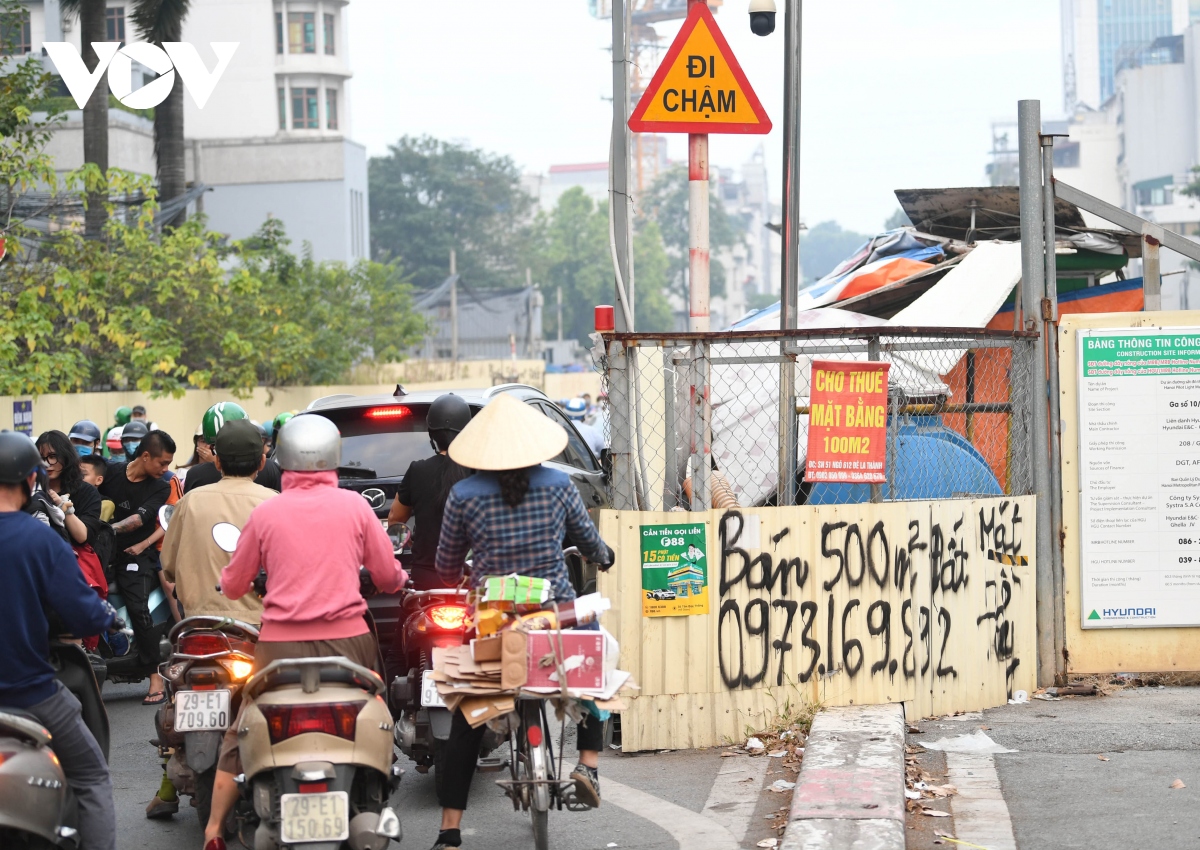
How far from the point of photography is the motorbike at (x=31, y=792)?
4.29 meters

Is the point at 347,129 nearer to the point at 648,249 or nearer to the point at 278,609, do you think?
the point at 648,249

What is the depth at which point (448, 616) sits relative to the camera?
6449 millimetres

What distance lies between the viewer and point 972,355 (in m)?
9.26

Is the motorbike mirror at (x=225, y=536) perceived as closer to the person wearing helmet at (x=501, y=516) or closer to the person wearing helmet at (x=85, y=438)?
the person wearing helmet at (x=501, y=516)

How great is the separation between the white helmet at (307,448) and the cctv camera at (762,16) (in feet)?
17.8

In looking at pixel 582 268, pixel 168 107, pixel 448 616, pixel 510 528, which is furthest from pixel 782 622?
pixel 582 268

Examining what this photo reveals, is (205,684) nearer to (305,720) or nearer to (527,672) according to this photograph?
(305,720)

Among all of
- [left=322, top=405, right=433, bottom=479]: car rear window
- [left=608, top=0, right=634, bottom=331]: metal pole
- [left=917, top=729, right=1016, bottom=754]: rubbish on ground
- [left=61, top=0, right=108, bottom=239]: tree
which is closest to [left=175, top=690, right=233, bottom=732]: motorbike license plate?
[left=322, top=405, right=433, bottom=479]: car rear window

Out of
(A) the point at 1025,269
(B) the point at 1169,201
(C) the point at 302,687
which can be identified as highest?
(B) the point at 1169,201

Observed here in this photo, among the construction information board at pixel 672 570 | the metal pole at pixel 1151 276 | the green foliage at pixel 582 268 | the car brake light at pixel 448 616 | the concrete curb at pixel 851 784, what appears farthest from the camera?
the green foliage at pixel 582 268

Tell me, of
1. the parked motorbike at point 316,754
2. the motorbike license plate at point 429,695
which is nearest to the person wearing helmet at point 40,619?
the parked motorbike at point 316,754

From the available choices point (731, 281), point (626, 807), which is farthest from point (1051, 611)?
point (731, 281)

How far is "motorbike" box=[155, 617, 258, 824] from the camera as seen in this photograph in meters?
5.67

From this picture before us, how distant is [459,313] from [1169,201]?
43.7 m
